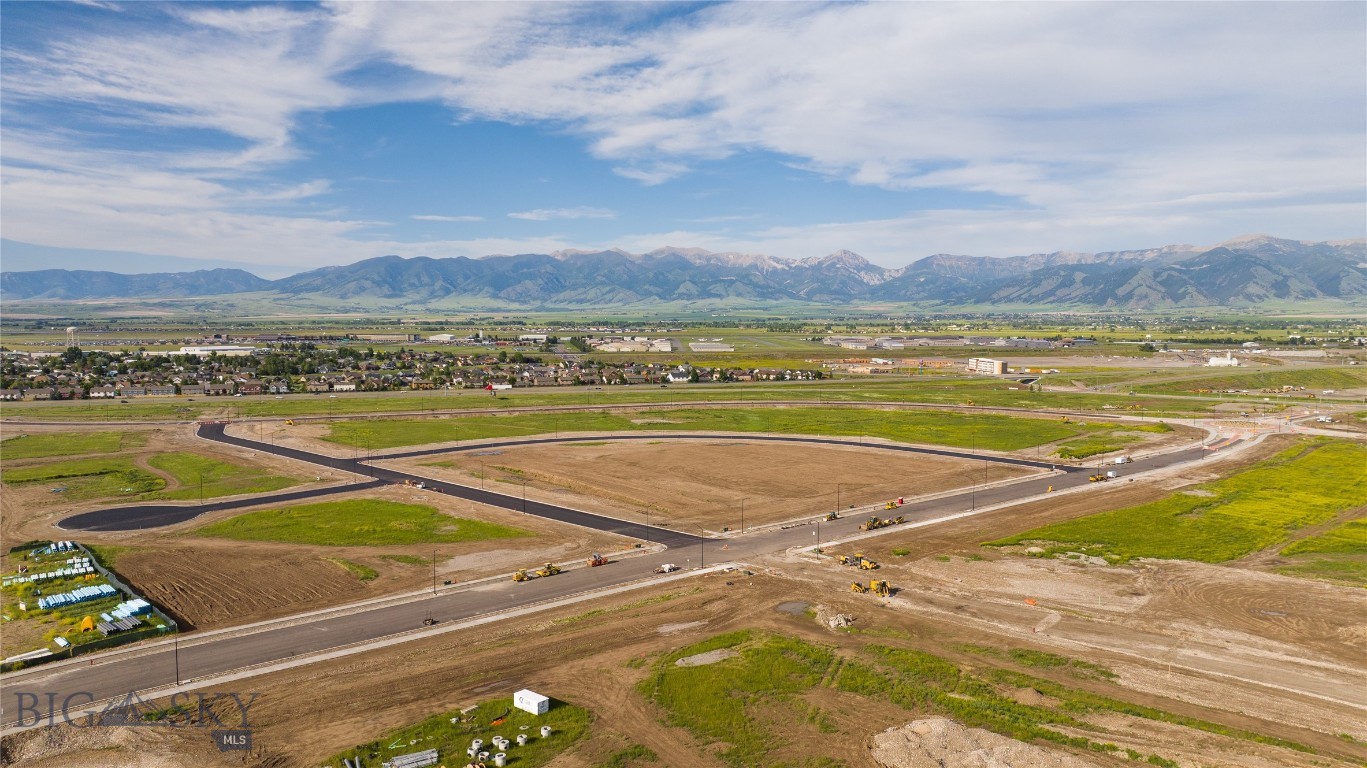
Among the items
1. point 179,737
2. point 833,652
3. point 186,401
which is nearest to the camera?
point 179,737

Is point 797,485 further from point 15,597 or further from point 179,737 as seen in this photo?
point 15,597

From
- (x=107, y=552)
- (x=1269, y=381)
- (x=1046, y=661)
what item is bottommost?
(x=1046, y=661)

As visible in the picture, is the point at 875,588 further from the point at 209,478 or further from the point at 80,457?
the point at 80,457

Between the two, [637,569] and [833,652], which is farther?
[637,569]

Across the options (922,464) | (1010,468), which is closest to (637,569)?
(922,464)

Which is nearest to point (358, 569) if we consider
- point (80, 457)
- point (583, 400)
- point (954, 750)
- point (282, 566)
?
point (282, 566)

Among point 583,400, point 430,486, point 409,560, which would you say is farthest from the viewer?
point 583,400

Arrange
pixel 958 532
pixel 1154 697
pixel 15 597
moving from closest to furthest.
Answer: pixel 1154 697
pixel 15 597
pixel 958 532
